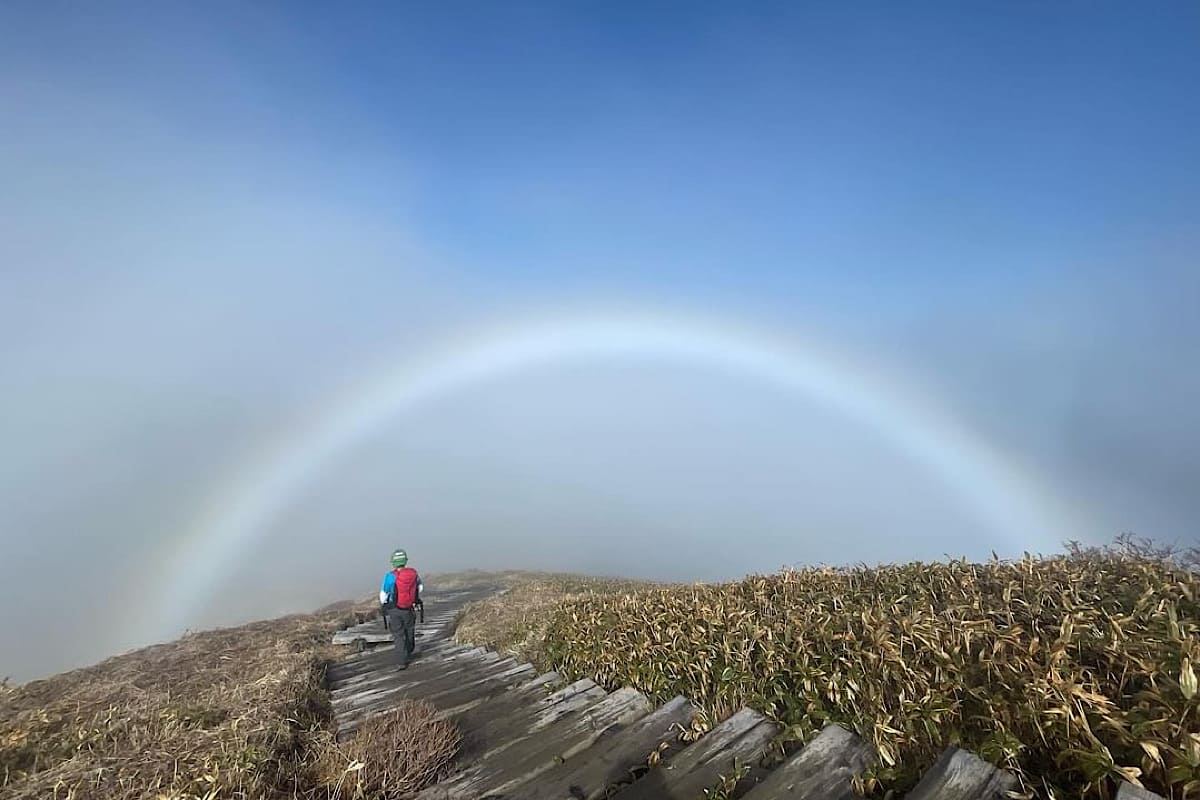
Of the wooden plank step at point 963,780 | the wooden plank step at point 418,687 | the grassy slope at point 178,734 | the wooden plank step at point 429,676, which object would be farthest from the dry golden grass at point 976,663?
the grassy slope at point 178,734

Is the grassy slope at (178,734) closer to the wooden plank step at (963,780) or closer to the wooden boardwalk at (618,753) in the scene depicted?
the wooden boardwalk at (618,753)

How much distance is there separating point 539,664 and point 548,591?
13029 millimetres

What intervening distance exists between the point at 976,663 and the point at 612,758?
3685 mm

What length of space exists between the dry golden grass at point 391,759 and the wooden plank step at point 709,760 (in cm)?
245

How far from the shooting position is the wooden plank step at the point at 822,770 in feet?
14.5

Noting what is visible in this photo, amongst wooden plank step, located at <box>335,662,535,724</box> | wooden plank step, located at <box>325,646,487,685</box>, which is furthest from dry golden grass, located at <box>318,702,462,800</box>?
wooden plank step, located at <box>325,646,487,685</box>

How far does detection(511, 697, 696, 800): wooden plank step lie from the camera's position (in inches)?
220

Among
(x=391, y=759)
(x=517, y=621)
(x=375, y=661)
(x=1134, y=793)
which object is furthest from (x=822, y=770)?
(x=375, y=661)

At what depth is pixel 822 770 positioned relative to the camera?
15.2 ft

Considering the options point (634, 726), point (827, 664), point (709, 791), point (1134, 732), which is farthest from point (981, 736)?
point (634, 726)

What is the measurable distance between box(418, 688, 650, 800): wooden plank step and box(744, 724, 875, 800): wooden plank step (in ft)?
8.45

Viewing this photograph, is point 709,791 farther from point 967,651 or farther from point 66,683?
point 66,683

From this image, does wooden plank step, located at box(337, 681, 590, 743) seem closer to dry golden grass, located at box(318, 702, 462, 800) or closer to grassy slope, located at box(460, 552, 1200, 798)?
dry golden grass, located at box(318, 702, 462, 800)

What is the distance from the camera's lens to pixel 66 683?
537 inches
